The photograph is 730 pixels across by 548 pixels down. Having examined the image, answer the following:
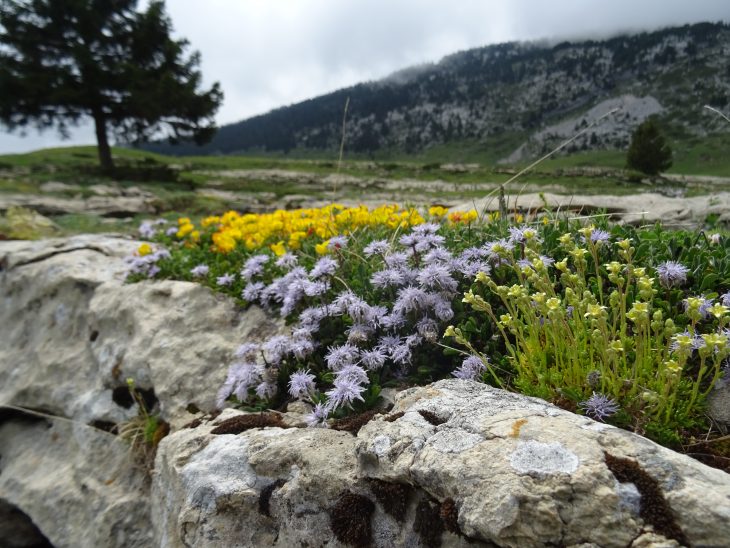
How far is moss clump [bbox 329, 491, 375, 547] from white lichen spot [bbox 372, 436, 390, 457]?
0.92 feet

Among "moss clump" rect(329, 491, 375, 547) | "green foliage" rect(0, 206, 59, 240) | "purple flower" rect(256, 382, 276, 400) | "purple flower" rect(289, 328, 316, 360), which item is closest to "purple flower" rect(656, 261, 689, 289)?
"moss clump" rect(329, 491, 375, 547)

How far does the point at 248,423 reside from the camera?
318 centimetres

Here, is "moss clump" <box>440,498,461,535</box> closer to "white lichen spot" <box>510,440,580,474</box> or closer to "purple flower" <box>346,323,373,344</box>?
"white lichen spot" <box>510,440,580,474</box>

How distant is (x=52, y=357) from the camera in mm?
6109

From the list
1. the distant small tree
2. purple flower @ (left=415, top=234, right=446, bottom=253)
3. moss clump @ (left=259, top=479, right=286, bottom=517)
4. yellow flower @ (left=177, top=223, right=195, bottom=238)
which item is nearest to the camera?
moss clump @ (left=259, top=479, right=286, bottom=517)

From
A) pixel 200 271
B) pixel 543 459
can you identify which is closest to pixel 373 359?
pixel 543 459

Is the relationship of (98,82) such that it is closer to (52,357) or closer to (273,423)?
(52,357)

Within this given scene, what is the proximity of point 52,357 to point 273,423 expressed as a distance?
15.0ft

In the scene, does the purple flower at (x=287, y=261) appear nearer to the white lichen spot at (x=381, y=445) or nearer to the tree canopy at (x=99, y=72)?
the white lichen spot at (x=381, y=445)

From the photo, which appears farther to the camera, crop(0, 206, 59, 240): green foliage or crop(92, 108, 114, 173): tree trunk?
crop(92, 108, 114, 173): tree trunk

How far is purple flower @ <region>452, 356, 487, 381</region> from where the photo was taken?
293 centimetres

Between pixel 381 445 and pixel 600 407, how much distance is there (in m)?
1.09

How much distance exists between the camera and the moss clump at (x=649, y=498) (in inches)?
63.0

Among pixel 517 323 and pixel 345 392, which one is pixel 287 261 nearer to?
Result: pixel 345 392
